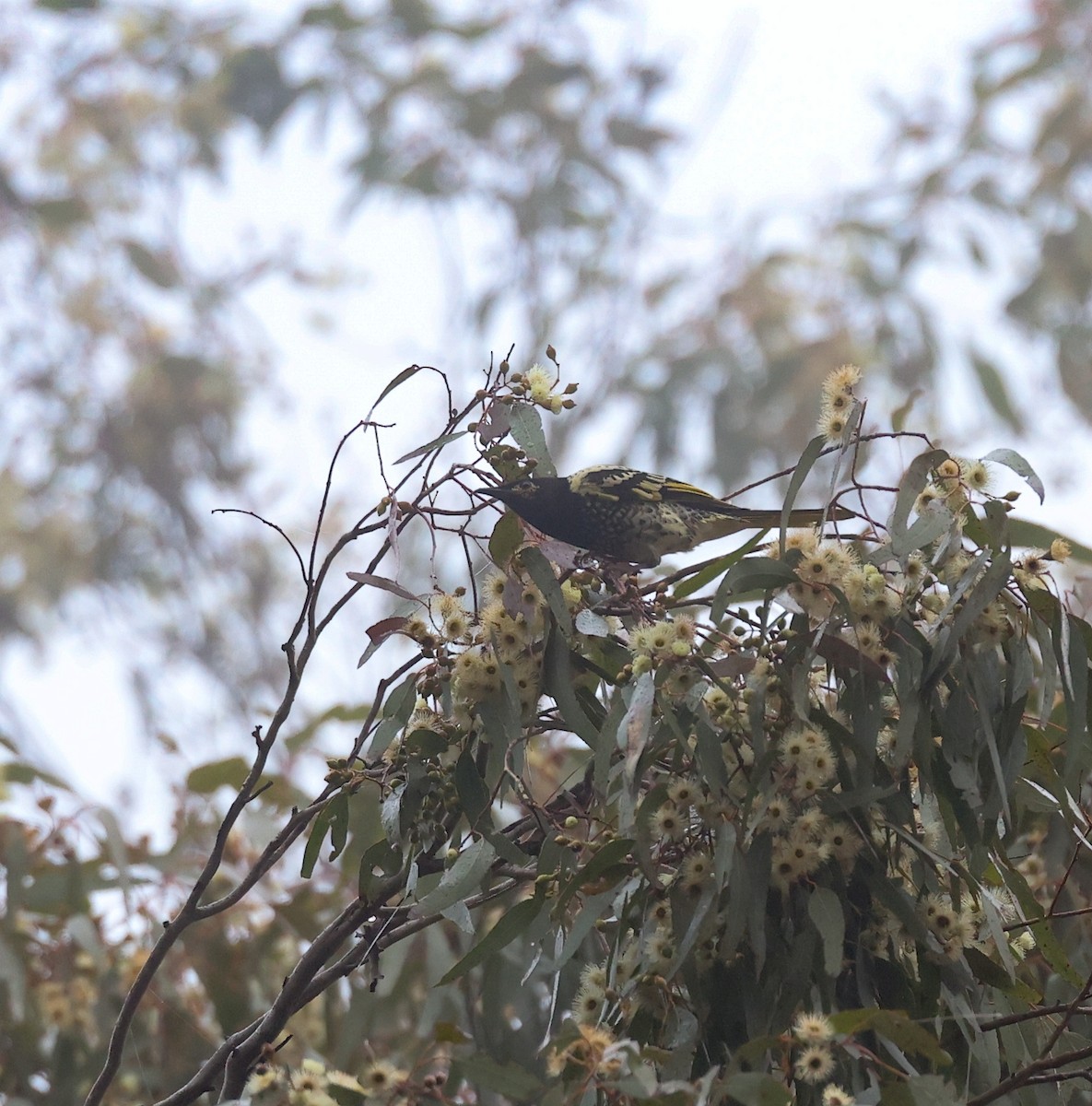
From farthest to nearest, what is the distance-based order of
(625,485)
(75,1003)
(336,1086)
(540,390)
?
(75,1003) < (625,485) < (540,390) < (336,1086)

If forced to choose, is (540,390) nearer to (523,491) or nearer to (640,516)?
(523,491)

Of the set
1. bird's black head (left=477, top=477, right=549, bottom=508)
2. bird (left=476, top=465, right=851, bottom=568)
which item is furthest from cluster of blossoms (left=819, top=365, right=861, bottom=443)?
bird (left=476, top=465, right=851, bottom=568)

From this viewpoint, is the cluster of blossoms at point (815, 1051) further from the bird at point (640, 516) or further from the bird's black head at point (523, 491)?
the bird at point (640, 516)

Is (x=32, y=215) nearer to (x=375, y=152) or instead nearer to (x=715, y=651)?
(x=375, y=152)

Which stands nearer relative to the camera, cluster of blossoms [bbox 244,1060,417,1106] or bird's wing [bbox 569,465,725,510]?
cluster of blossoms [bbox 244,1060,417,1106]

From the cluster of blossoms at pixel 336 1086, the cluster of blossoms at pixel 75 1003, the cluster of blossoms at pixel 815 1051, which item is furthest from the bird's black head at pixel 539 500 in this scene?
the cluster of blossoms at pixel 75 1003

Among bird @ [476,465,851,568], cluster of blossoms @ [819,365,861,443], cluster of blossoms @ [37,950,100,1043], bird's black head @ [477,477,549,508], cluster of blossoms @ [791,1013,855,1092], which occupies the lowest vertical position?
cluster of blossoms @ [791,1013,855,1092]

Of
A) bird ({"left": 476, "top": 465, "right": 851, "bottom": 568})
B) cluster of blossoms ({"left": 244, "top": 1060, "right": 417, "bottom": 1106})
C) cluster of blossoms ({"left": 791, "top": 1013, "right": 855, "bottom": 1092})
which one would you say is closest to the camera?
cluster of blossoms ({"left": 791, "top": 1013, "right": 855, "bottom": 1092})

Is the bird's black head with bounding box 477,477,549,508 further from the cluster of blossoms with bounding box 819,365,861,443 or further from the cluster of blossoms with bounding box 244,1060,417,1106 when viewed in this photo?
the cluster of blossoms with bounding box 244,1060,417,1106

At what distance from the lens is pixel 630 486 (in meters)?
2.65

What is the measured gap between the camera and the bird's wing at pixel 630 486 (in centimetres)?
260

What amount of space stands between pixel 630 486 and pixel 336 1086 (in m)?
1.30

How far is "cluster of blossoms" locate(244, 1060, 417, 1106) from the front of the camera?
164 cm

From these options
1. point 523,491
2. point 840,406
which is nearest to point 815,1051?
point 840,406
